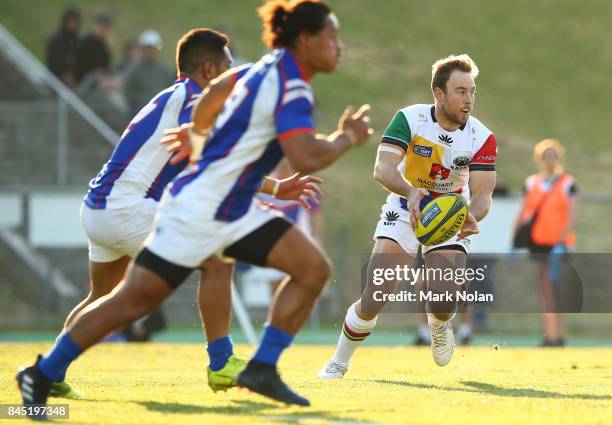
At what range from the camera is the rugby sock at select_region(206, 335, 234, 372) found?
817 cm

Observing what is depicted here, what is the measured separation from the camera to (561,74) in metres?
37.8

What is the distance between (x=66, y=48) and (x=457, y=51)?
17108 mm

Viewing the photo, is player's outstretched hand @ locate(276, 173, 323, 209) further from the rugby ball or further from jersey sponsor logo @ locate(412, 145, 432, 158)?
jersey sponsor logo @ locate(412, 145, 432, 158)

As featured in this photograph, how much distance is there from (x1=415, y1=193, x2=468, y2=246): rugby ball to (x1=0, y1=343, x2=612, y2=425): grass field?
111 centimetres

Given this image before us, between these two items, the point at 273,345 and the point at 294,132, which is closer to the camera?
the point at 294,132

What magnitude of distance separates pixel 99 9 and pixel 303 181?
2798 centimetres

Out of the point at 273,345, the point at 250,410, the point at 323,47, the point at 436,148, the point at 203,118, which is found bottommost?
the point at 250,410

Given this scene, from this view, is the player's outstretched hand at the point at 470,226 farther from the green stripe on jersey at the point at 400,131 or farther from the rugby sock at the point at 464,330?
the rugby sock at the point at 464,330

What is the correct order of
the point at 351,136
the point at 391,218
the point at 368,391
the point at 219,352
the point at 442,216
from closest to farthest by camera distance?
the point at 351,136
the point at 219,352
the point at 368,391
the point at 442,216
the point at 391,218

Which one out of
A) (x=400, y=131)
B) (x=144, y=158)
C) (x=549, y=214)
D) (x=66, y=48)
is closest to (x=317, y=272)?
(x=144, y=158)

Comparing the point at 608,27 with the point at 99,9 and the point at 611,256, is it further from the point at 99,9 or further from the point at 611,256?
the point at 611,256

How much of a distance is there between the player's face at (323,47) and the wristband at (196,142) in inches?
32.0

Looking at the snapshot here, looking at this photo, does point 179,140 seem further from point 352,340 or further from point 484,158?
point 484,158

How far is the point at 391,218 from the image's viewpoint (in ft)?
33.5
